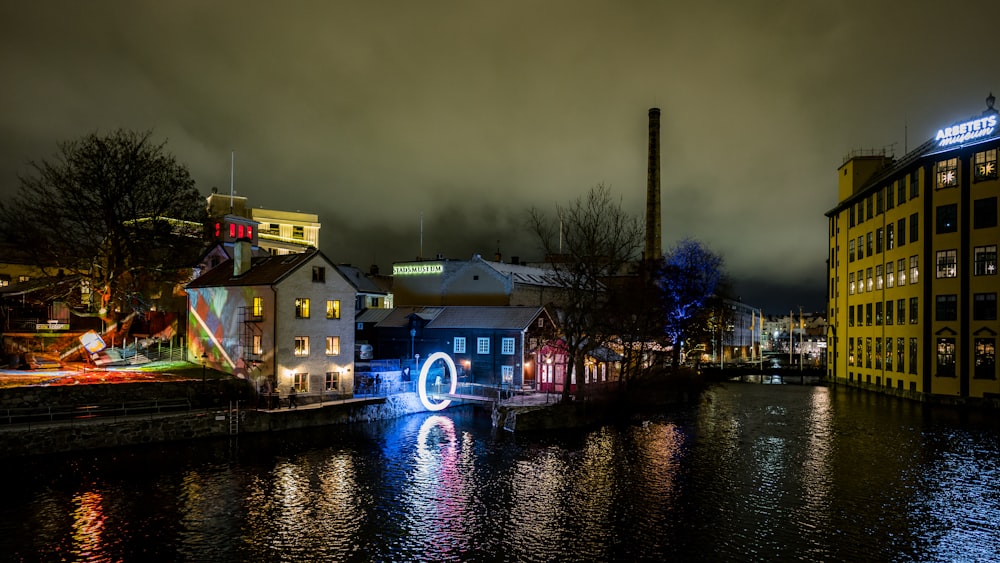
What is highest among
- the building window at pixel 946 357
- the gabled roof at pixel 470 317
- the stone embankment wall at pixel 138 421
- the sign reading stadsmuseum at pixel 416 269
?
the sign reading stadsmuseum at pixel 416 269

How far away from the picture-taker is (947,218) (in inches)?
1991

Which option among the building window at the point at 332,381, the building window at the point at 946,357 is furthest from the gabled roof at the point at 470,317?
the building window at the point at 946,357

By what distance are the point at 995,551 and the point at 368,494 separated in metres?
22.4

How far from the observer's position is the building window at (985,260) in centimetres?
4747

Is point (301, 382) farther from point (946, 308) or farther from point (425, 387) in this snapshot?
point (946, 308)

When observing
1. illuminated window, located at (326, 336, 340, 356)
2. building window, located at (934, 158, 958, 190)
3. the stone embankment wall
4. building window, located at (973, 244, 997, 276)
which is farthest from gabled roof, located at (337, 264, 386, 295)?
building window, located at (973, 244, 997, 276)

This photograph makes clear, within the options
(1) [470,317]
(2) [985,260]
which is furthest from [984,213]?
(1) [470,317]

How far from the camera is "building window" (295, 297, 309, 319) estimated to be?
41575mm

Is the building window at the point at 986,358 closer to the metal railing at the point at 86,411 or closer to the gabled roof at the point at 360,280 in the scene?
the metal railing at the point at 86,411

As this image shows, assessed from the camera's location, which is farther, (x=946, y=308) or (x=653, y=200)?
(x=653, y=200)

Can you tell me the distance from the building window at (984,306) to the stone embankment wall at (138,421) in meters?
48.4

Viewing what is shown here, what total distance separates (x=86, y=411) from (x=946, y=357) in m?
63.3

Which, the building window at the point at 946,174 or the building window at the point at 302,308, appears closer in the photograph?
the building window at the point at 302,308

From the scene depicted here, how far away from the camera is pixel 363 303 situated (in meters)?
71.2
